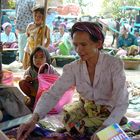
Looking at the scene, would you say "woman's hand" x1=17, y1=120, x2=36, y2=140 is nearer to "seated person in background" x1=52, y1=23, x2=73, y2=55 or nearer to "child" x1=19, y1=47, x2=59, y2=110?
"child" x1=19, y1=47, x2=59, y2=110

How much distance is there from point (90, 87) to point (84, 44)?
353mm

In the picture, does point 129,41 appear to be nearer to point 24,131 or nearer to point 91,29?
point 91,29

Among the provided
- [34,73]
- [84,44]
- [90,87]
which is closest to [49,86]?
[34,73]

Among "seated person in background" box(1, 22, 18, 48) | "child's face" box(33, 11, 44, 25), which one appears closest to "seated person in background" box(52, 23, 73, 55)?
"seated person in background" box(1, 22, 18, 48)

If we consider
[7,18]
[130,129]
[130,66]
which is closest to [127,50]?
[130,66]

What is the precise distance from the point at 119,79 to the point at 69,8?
8417 mm

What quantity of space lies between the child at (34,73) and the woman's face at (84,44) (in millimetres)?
1131

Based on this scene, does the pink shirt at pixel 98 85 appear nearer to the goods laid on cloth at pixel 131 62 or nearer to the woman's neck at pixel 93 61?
the woman's neck at pixel 93 61

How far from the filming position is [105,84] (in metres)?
2.18

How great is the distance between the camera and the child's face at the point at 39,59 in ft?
10.6

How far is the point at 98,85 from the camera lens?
7.20 ft

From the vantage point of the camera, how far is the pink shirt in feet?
6.62

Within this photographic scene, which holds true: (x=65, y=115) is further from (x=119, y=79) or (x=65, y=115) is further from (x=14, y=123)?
(x=119, y=79)

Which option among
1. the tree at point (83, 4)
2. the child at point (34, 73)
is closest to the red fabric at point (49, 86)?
the child at point (34, 73)
